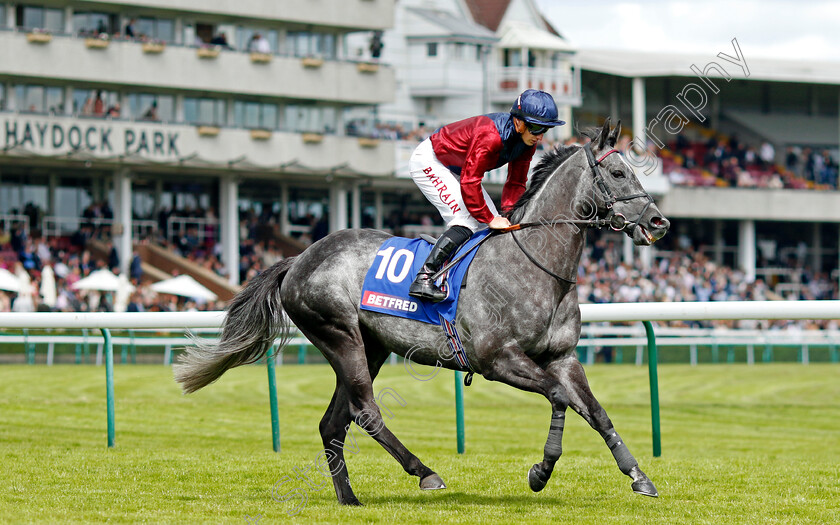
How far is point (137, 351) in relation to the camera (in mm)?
17016

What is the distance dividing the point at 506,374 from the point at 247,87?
82.6ft

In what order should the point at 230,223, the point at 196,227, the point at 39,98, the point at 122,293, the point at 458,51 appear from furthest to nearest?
the point at 458,51 < the point at 230,223 < the point at 196,227 < the point at 39,98 < the point at 122,293

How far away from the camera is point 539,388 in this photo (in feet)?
17.2

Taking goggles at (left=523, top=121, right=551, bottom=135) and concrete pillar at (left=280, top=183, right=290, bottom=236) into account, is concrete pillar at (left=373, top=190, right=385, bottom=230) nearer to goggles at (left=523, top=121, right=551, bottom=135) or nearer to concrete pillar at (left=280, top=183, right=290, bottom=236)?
concrete pillar at (left=280, top=183, right=290, bottom=236)

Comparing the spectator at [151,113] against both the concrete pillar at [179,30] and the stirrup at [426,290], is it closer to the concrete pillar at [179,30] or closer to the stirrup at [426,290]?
the concrete pillar at [179,30]

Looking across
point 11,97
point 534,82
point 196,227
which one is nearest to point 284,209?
point 196,227

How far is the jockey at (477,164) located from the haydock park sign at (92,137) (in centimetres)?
2168

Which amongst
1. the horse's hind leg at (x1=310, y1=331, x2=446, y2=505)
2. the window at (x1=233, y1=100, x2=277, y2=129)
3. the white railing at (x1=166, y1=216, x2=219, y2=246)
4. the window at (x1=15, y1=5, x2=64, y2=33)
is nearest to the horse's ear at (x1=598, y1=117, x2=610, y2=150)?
the horse's hind leg at (x1=310, y1=331, x2=446, y2=505)

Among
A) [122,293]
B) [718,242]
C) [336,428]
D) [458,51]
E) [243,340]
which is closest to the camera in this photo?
[336,428]

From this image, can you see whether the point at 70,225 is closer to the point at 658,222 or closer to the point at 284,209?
the point at 284,209

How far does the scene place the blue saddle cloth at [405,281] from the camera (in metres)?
5.55

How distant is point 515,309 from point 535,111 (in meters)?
0.90

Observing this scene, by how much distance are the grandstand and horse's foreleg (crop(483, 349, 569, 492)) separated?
14.8m

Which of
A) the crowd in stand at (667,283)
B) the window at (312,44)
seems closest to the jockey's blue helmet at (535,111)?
the crowd in stand at (667,283)
